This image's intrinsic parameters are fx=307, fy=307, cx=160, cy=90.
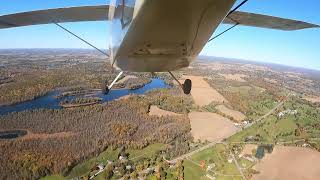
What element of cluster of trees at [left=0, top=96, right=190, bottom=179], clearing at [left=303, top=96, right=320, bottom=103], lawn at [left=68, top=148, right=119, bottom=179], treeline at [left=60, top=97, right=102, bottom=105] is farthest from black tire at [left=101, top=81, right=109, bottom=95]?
clearing at [left=303, top=96, right=320, bottom=103]

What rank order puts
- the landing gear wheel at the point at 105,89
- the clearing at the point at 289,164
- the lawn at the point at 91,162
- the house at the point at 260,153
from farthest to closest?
the house at the point at 260,153
the lawn at the point at 91,162
the clearing at the point at 289,164
the landing gear wheel at the point at 105,89

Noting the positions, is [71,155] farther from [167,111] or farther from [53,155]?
[167,111]

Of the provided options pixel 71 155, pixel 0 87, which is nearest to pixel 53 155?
pixel 71 155

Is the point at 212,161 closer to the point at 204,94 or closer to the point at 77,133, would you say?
the point at 77,133

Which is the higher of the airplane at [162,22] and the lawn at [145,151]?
the airplane at [162,22]

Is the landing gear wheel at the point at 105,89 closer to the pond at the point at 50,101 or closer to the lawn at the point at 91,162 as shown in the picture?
the lawn at the point at 91,162

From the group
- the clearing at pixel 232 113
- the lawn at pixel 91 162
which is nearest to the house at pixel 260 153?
the clearing at pixel 232 113

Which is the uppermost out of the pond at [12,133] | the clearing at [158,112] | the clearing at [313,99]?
the clearing at [313,99]

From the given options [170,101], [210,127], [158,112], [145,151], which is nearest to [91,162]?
[145,151]
